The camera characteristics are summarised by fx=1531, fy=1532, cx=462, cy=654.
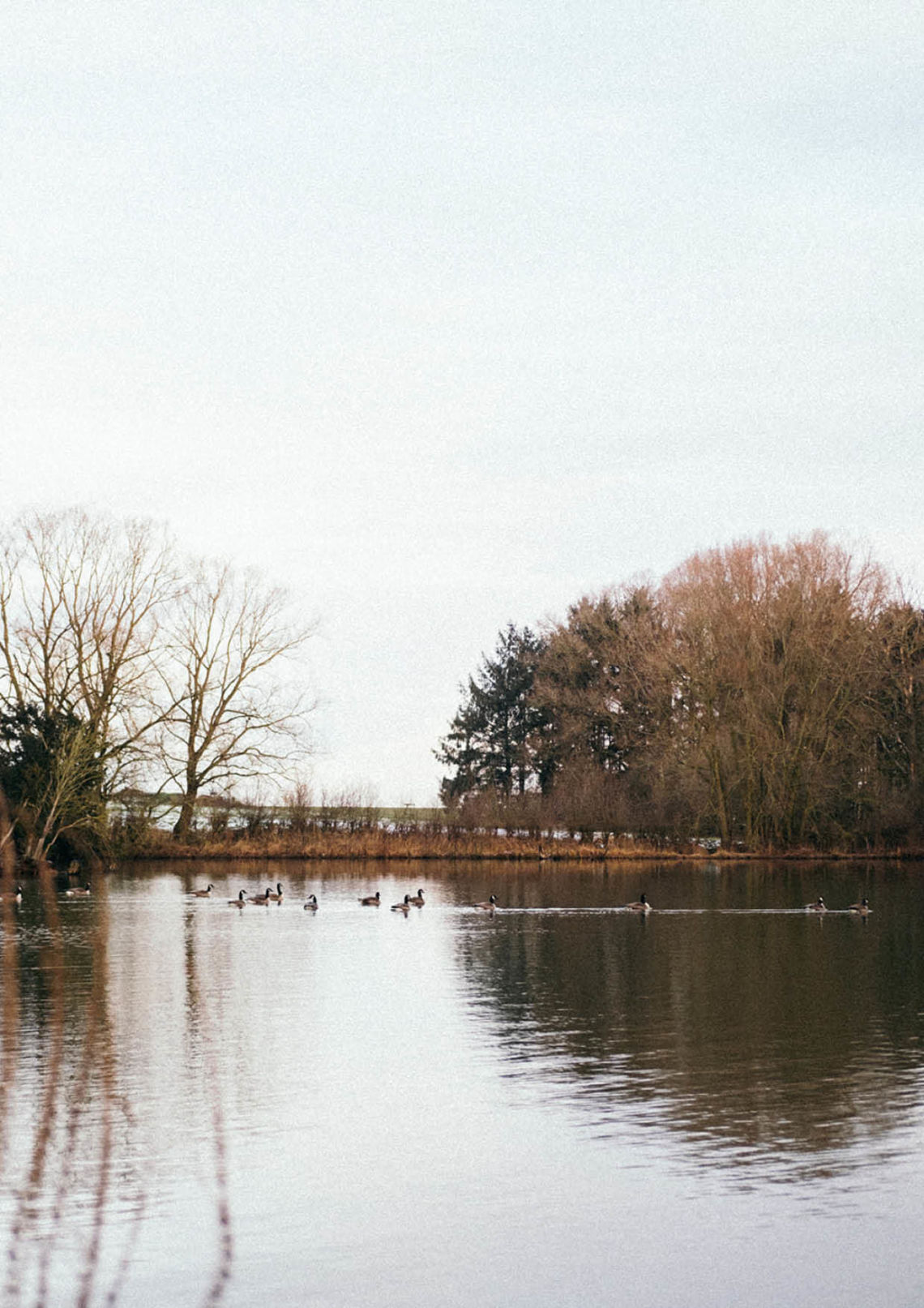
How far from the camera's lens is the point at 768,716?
61.5 metres

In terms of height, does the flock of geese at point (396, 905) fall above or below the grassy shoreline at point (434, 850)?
below

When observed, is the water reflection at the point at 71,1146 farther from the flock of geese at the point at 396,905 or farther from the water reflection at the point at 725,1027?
the flock of geese at the point at 396,905

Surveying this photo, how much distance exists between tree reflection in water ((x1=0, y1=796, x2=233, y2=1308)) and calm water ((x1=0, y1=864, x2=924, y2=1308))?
4cm

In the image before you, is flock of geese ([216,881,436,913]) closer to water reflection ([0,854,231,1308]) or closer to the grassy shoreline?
water reflection ([0,854,231,1308])

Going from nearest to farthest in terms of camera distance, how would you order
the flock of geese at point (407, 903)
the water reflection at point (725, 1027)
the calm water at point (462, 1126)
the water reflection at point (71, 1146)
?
the water reflection at point (71, 1146) → the calm water at point (462, 1126) → the water reflection at point (725, 1027) → the flock of geese at point (407, 903)

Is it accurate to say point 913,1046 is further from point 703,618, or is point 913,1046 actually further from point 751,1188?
point 703,618

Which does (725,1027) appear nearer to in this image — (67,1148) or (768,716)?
(67,1148)

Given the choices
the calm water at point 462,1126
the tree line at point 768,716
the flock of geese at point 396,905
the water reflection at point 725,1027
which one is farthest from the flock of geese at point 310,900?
the tree line at point 768,716

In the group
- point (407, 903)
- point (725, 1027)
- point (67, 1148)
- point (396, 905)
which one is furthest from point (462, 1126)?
point (396, 905)

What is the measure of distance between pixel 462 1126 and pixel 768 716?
49952mm

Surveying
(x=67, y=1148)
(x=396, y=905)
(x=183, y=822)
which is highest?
(x=183, y=822)

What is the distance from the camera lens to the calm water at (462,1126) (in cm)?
908

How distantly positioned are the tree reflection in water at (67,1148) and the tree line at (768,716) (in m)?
41.5

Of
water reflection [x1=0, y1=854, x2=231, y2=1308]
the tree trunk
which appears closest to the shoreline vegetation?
the tree trunk
